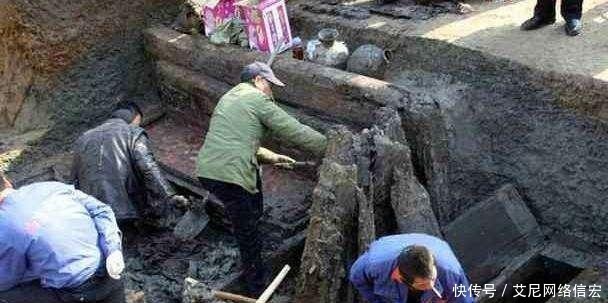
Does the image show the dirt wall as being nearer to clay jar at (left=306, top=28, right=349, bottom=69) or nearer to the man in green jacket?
clay jar at (left=306, top=28, right=349, bottom=69)

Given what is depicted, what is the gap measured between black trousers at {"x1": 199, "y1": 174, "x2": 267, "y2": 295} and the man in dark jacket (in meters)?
0.78

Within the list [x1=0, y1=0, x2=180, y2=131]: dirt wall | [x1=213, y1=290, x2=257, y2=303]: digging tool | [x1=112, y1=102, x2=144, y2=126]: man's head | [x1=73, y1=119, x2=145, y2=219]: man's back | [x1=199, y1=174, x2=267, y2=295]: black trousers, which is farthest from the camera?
[x1=0, y1=0, x2=180, y2=131]: dirt wall

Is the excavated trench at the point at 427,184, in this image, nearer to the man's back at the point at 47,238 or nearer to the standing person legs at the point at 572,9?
the standing person legs at the point at 572,9

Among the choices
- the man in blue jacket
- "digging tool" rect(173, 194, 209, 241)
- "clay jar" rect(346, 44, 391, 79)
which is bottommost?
"digging tool" rect(173, 194, 209, 241)

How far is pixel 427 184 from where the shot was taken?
17.5 feet

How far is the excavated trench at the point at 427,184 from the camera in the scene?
15.6ft

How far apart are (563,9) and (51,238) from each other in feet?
14.7

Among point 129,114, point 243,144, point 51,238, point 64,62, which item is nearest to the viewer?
point 51,238

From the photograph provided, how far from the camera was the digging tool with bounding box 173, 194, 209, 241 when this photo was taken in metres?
5.75

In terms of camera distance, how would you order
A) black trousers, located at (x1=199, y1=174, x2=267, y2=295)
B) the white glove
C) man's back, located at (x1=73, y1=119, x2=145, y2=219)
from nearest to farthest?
the white glove, black trousers, located at (x1=199, y1=174, x2=267, y2=295), man's back, located at (x1=73, y1=119, x2=145, y2=219)

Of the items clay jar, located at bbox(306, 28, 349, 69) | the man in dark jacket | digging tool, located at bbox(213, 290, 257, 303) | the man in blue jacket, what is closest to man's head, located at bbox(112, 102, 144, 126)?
the man in dark jacket

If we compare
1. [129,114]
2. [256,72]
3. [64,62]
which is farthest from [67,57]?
[256,72]

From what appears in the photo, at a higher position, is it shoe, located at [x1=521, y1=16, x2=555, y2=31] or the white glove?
shoe, located at [x1=521, y1=16, x2=555, y2=31]

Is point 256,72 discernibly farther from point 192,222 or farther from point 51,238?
point 51,238
